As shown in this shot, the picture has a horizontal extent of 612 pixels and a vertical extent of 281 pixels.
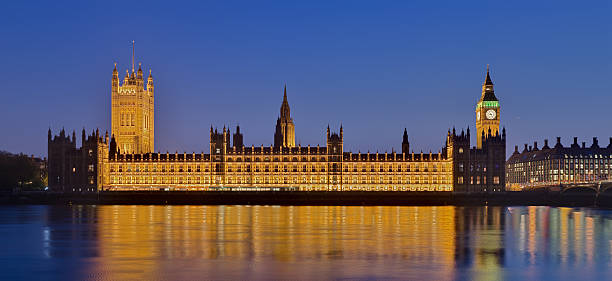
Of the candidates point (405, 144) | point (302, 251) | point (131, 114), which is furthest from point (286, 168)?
point (302, 251)

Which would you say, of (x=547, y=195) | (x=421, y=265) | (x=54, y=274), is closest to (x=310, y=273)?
(x=421, y=265)

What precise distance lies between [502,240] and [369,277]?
20477 mm

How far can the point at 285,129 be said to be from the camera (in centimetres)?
17412

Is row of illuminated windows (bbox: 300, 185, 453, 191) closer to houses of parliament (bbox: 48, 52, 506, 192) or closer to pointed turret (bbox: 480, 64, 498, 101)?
houses of parliament (bbox: 48, 52, 506, 192)

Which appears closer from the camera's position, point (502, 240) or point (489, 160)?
point (502, 240)

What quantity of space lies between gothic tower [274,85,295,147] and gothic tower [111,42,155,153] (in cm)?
2835

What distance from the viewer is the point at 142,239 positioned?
4978 cm

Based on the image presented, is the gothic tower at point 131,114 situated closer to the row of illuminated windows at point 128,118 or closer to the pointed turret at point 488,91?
the row of illuminated windows at point 128,118

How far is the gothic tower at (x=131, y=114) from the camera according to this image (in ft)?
543

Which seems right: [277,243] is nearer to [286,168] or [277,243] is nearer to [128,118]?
[286,168]

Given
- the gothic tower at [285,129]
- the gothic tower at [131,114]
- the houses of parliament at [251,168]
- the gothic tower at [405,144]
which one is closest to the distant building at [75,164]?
the houses of parliament at [251,168]

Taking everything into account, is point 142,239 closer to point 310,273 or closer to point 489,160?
point 310,273

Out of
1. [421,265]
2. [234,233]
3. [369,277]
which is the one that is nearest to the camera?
[369,277]

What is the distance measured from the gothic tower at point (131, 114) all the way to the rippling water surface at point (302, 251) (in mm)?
99717
